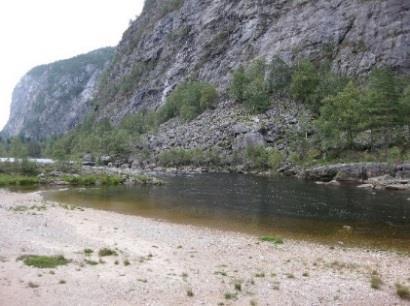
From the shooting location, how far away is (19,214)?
39344 millimetres

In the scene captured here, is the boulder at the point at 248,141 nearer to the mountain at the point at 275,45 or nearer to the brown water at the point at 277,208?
the mountain at the point at 275,45

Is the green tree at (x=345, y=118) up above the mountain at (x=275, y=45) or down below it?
below

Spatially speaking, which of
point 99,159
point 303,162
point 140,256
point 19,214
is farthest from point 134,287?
point 99,159

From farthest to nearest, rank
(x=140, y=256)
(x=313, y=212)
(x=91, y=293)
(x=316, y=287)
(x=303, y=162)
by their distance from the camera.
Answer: (x=303, y=162) → (x=313, y=212) → (x=140, y=256) → (x=316, y=287) → (x=91, y=293)

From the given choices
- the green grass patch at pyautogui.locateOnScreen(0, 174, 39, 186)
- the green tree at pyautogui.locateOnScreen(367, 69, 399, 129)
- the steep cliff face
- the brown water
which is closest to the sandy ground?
the brown water

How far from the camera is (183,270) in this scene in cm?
2306

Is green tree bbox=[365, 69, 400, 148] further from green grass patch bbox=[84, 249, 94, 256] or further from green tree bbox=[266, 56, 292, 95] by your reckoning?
green grass patch bbox=[84, 249, 94, 256]

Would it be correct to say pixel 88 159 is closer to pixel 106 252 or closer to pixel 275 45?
pixel 275 45

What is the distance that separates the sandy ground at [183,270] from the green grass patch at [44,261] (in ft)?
1.48

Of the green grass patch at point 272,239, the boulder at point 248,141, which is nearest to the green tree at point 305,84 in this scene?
the boulder at point 248,141

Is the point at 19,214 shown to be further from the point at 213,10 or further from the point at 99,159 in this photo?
the point at 213,10

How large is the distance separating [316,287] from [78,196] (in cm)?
4724

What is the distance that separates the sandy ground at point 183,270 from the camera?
18.8m

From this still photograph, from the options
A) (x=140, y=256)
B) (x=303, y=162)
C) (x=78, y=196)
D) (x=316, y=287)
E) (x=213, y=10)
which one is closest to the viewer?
(x=316, y=287)
